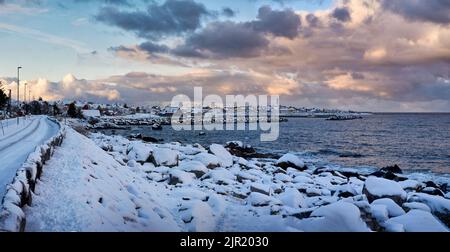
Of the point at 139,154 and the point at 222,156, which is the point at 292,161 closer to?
the point at 222,156

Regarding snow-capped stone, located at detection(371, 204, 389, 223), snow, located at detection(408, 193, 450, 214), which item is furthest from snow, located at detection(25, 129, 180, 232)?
snow, located at detection(408, 193, 450, 214)

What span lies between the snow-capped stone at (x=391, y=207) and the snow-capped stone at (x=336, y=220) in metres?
2.90

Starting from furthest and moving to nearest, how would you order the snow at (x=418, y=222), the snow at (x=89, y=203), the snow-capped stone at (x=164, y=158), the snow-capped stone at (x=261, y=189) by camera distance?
1. the snow-capped stone at (x=164, y=158)
2. the snow-capped stone at (x=261, y=189)
3. the snow at (x=418, y=222)
4. the snow at (x=89, y=203)

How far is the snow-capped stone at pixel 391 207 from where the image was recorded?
14.7 metres

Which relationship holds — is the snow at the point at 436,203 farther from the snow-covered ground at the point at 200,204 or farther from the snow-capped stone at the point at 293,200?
the snow-capped stone at the point at 293,200

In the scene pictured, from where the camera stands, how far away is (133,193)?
16.3 meters

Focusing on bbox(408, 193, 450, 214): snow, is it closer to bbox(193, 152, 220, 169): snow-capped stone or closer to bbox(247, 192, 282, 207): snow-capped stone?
bbox(247, 192, 282, 207): snow-capped stone

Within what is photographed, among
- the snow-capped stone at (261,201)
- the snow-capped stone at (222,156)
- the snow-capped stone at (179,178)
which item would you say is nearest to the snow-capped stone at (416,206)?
the snow-capped stone at (261,201)

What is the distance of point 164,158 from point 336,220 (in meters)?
16.0

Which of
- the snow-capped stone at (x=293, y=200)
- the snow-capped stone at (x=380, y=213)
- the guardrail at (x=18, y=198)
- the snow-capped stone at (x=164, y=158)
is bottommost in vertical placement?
the snow-capped stone at (x=293, y=200)

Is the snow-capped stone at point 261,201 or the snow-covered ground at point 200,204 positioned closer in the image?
the snow-covered ground at point 200,204

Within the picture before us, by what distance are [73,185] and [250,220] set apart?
20.7 ft

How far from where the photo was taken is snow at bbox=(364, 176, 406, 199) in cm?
1677

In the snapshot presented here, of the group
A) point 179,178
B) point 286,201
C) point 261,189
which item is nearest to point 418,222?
point 286,201
